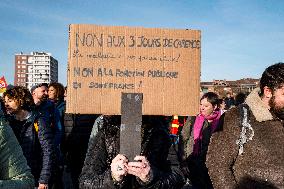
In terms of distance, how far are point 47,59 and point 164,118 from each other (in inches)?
7906

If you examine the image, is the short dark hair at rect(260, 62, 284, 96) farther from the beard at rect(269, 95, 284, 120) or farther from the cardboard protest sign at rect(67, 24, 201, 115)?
the cardboard protest sign at rect(67, 24, 201, 115)

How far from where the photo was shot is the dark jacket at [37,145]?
15.9 ft

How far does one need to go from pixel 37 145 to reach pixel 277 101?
2791 millimetres

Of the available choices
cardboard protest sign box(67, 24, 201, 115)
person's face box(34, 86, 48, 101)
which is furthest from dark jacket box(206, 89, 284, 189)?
person's face box(34, 86, 48, 101)

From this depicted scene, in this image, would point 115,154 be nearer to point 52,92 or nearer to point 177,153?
point 177,153

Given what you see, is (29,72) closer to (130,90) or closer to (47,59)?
(47,59)

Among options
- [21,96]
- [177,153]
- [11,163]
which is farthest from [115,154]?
[21,96]

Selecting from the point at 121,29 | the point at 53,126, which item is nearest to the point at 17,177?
the point at 121,29

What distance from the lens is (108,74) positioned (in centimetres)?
280

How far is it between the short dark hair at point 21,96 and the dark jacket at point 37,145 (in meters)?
0.18

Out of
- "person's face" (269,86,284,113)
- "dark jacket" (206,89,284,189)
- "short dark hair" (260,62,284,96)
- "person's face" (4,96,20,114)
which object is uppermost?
"short dark hair" (260,62,284,96)

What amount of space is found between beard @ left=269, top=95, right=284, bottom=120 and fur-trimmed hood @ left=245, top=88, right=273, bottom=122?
1.9 inches

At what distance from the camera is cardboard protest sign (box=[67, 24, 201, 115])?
276 cm

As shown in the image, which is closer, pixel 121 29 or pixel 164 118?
pixel 121 29
